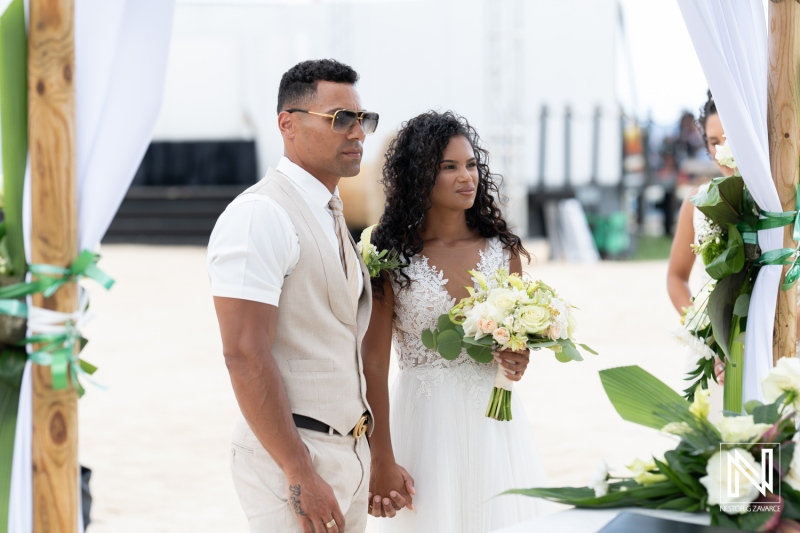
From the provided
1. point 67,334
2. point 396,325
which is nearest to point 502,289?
point 396,325

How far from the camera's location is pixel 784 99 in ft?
10.1

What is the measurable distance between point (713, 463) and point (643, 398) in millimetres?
259

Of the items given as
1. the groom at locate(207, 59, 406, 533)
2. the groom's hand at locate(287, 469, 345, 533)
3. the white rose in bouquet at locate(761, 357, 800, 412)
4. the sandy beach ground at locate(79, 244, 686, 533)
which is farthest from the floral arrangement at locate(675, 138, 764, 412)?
the groom's hand at locate(287, 469, 345, 533)

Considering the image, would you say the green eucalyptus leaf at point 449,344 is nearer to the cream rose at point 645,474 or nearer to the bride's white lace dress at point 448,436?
the bride's white lace dress at point 448,436

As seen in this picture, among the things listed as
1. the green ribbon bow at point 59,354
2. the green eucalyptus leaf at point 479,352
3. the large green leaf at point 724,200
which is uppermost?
the large green leaf at point 724,200

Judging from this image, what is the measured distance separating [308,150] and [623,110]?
19603 millimetres

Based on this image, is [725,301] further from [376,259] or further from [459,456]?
[376,259]

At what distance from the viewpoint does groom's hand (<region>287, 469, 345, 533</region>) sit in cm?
249

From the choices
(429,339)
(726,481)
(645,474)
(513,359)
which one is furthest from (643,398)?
(429,339)

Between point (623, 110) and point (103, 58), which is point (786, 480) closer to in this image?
point (103, 58)

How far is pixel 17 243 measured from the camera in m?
2.21

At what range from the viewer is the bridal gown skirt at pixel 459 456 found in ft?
10.4

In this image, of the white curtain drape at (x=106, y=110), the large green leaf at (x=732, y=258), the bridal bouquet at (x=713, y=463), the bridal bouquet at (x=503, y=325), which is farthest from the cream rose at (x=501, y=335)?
the white curtain drape at (x=106, y=110)

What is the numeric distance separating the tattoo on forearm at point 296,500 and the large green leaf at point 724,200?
1.63m
